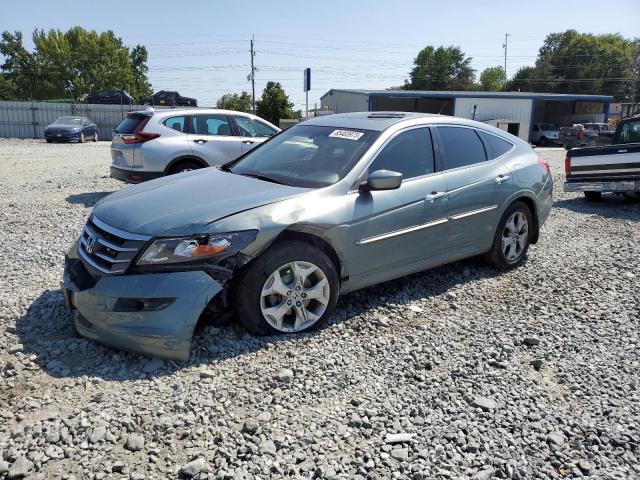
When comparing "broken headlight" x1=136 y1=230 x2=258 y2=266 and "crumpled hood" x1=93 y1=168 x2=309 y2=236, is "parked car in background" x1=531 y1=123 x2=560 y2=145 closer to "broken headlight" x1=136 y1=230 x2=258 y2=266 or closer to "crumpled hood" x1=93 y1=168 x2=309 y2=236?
"crumpled hood" x1=93 y1=168 x2=309 y2=236

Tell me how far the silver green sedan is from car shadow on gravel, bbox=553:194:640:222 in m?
4.59

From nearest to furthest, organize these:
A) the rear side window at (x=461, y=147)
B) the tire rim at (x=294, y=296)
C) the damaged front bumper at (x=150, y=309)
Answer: the damaged front bumper at (x=150, y=309) < the tire rim at (x=294, y=296) < the rear side window at (x=461, y=147)

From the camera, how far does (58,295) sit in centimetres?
467

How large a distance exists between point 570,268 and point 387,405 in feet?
12.0

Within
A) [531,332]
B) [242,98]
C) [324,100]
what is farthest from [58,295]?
[324,100]

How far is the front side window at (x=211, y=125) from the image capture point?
992 cm

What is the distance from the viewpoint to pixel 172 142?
9.46m

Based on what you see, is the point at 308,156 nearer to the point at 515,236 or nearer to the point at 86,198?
the point at 515,236

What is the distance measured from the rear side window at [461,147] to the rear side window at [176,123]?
5.80 m

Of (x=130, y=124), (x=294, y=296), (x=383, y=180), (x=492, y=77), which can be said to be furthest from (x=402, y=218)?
(x=492, y=77)

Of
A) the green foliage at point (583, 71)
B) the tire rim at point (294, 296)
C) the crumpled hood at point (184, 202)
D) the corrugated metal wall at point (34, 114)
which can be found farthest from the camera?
the green foliage at point (583, 71)

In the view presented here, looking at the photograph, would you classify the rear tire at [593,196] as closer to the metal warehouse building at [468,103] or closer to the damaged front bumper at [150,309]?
the damaged front bumper at [150,309]

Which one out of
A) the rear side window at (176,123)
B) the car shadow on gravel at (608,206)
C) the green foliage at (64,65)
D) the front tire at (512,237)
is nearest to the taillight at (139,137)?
the rear side window at (176,123)

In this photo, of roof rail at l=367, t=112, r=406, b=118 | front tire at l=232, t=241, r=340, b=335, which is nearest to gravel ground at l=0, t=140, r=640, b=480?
front tire at l=232, t=241, r=340, b=335
